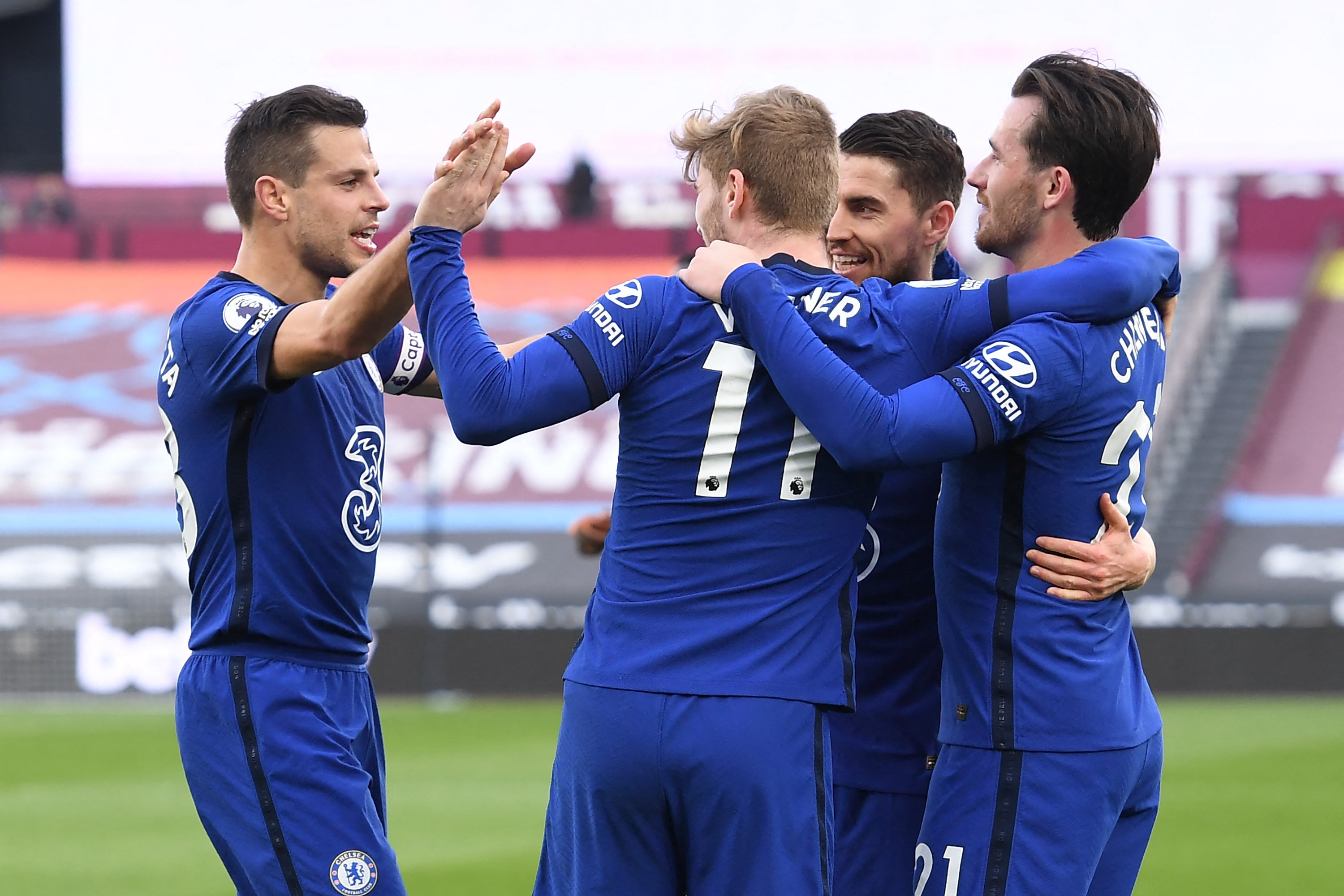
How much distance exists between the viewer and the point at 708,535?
2.98 metres

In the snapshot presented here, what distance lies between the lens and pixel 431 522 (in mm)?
14508

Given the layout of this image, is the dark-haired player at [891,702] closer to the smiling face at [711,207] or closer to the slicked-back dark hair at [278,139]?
the smiling face at [711,207]

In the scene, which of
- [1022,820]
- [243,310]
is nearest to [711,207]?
[243,310]

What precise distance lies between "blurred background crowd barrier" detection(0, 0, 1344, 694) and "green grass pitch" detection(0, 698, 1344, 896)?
28.0 inches

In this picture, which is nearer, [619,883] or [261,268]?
[619,883]

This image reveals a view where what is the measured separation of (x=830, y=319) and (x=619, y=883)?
1.09 metres

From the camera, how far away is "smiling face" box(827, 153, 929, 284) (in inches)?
150

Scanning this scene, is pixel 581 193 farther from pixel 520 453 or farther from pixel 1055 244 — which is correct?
pixel 1055 244

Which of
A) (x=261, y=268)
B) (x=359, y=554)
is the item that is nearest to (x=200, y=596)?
(x=359, y=554)

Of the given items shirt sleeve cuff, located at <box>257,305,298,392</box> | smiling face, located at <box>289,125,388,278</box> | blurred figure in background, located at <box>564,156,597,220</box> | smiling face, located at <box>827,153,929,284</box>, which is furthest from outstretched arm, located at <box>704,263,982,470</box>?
blurred figure in background, located at <box>564,156,597,220</box>

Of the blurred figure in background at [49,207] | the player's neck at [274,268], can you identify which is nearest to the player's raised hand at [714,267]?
the player's neck at [274,268]

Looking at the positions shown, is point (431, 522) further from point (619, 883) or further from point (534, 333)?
point (619, 883)

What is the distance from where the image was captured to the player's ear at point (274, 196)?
3777 mm

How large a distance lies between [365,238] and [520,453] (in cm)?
1511
